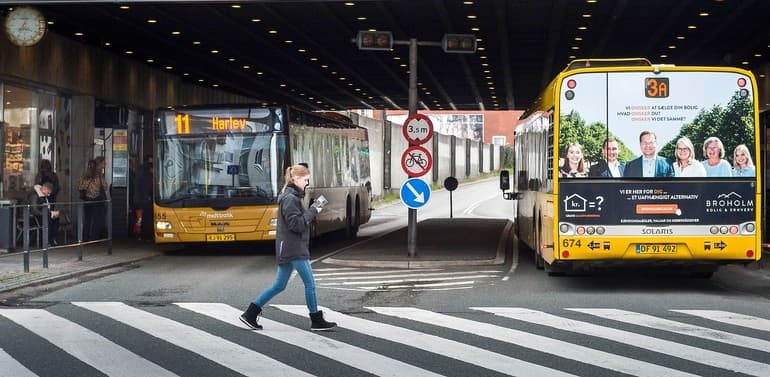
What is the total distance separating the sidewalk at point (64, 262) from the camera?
16328mm

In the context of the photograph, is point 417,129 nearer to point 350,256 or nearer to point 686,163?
point 350,256

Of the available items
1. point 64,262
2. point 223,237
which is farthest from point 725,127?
point 64,262

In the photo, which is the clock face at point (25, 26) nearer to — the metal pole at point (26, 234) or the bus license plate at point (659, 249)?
the metal pole at point (26, 234)

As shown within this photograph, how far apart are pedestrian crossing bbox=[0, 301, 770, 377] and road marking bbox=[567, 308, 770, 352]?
1cm

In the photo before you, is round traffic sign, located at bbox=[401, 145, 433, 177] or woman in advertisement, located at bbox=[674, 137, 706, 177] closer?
woman in advertisement, located at bbox=[674, 137, 706, 177]

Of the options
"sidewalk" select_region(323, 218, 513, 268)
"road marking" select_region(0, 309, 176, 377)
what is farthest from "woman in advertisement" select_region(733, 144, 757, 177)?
"road marking" select_region(0, 309, 176, 377)

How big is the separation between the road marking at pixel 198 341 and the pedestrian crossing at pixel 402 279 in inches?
146

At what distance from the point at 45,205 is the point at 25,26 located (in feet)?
13.2

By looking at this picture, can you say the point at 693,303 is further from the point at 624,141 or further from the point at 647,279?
the point at 647,279

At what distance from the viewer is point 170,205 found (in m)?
21.2

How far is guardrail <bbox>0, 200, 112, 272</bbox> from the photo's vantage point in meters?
17.0

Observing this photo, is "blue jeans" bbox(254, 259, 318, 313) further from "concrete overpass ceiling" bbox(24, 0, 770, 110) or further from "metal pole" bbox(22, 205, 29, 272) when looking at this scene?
"concrete overpass ceiling" bbox(24, 0, 770, 110)

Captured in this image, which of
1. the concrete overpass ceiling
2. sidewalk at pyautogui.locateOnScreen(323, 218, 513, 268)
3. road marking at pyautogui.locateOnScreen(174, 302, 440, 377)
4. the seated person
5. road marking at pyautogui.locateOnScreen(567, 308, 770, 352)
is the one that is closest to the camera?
road marking at pyautogui.locateOnScreen(174, 302, 440, 377)

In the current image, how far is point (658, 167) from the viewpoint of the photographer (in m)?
14.3
